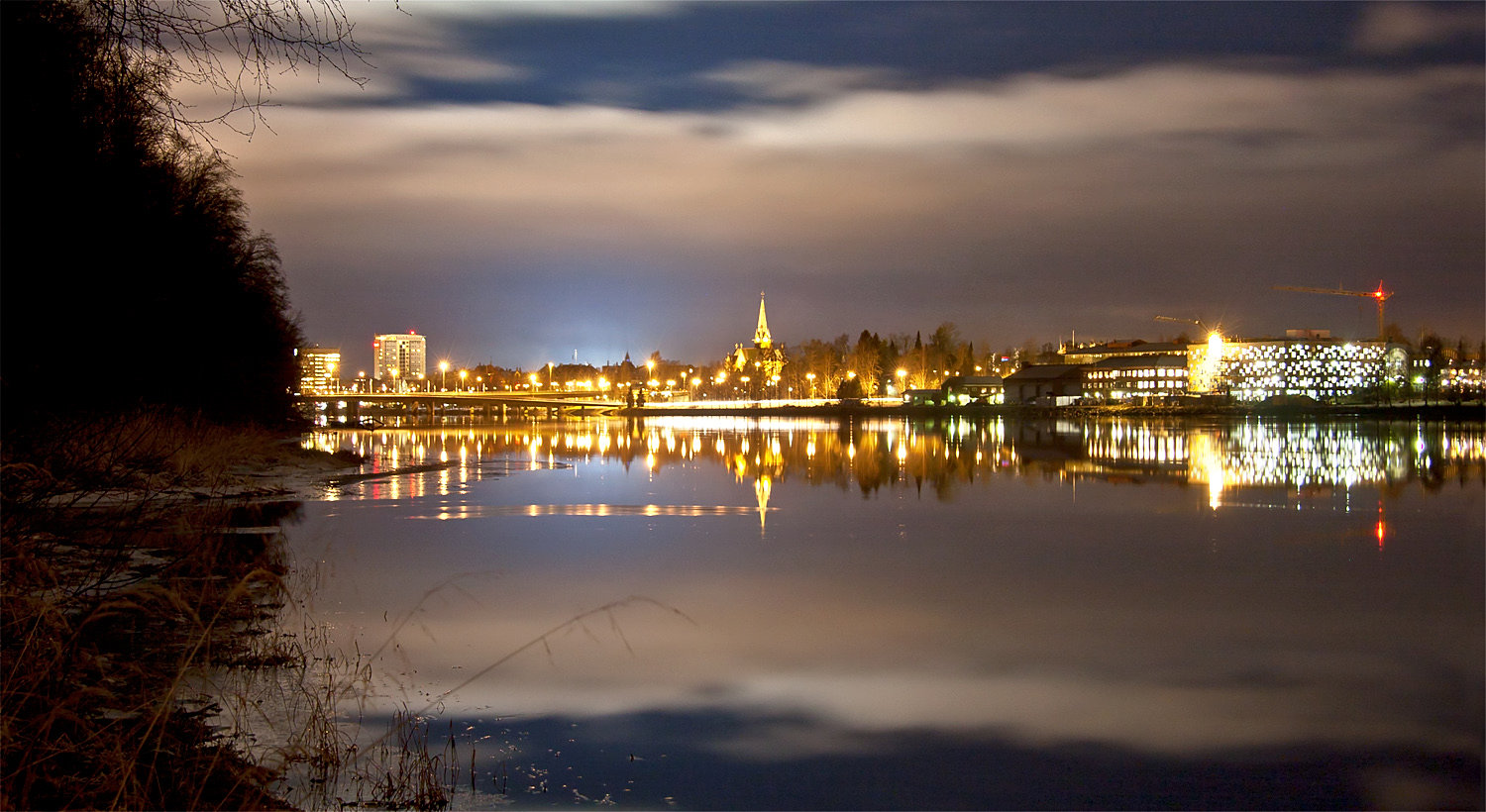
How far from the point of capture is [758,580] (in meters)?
17.7

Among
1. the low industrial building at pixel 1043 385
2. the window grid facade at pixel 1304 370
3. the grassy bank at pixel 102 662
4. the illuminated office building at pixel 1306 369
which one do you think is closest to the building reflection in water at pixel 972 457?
the grassy bank at pixel 102 662

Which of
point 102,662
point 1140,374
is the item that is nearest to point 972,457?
point 102,662

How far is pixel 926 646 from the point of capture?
44.3 feet

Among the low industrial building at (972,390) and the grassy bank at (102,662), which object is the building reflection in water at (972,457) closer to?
the grassy bank at (102,662)

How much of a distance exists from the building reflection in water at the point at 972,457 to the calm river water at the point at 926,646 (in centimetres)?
363

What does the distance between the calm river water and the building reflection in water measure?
3.63 m

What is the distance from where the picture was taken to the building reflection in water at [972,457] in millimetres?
36469

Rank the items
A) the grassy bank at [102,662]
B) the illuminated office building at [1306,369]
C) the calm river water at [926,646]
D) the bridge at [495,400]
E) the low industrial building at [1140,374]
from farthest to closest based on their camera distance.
Answer: the illuminated office building at [1306,369] < the low industrial building at [1140,374] < the bridge at [495,400] < the calm river water at [926,646] < the grassy bank at [102,662]

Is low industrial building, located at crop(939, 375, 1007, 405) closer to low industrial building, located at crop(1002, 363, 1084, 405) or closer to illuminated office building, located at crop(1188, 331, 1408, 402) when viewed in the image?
low industrial building, located at crop(1002, 363, 1084, 405)

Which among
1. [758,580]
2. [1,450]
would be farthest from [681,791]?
[758,580]

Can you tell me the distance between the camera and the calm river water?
9.32 meters

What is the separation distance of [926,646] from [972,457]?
38.3 metres

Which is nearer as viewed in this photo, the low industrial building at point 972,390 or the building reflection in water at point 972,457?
the building reflection in water at point 972,457

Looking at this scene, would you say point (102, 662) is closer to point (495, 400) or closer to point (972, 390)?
point (495, 400)
